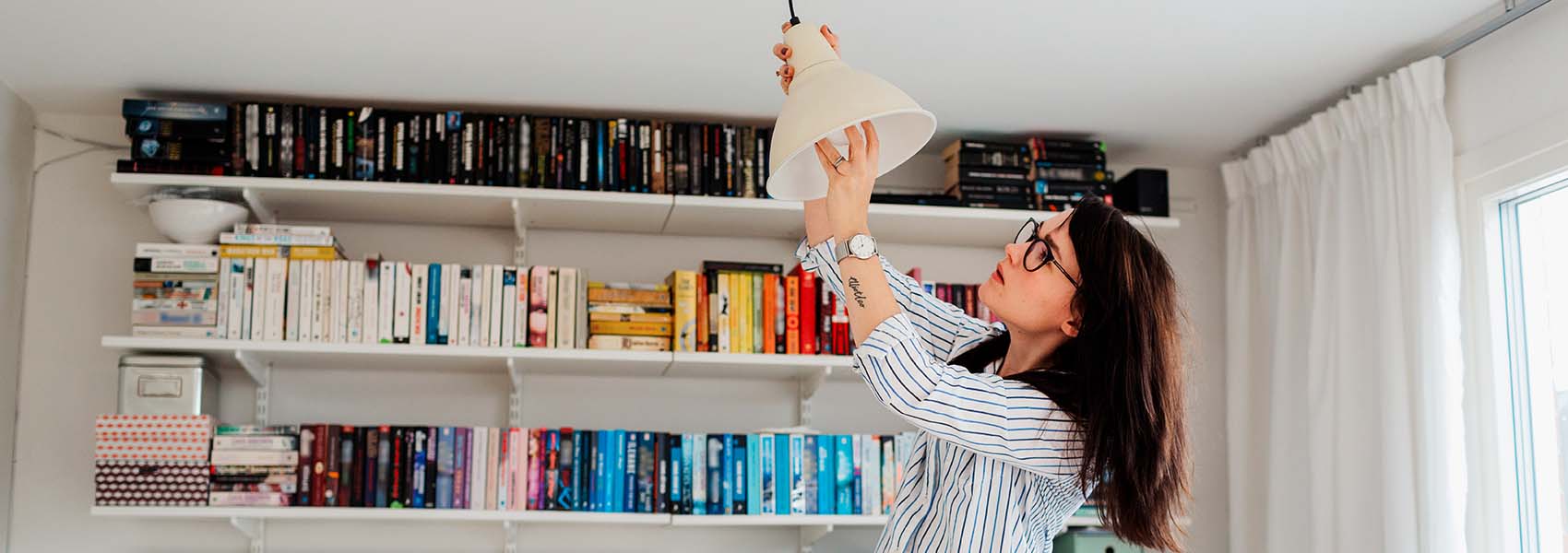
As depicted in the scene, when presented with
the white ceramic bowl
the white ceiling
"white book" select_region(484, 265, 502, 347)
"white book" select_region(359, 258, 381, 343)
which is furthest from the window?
the white ceramic bowl

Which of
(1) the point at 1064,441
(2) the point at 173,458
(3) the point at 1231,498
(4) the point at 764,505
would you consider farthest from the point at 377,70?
(3) the point at 1231,498

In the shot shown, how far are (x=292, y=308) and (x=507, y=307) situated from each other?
0.46 m

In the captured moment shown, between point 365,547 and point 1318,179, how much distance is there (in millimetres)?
A: 2383

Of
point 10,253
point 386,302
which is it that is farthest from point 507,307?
point 10,253

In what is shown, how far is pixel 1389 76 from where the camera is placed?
3016mm

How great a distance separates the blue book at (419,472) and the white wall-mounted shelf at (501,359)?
191 millimetres

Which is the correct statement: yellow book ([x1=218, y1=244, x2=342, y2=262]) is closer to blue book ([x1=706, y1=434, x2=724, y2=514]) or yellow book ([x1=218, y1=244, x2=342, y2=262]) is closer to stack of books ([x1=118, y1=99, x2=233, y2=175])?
stack of books ([x1=118, y1=99, x2=233, y2=175])

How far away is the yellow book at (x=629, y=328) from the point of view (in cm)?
323

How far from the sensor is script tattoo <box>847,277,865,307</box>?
1464 millimetres

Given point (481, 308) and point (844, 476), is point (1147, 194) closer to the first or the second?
point (844, 476)

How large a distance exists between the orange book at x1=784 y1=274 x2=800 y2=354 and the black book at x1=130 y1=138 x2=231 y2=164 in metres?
1.30

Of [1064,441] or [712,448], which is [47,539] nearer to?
[712,448]

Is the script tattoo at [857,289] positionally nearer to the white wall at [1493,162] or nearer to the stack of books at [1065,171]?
the white wall at [1493,162]

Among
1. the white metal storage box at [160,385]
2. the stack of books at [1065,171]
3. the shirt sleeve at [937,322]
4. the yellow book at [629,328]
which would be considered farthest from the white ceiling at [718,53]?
the shirt sleeve at [937,322]
